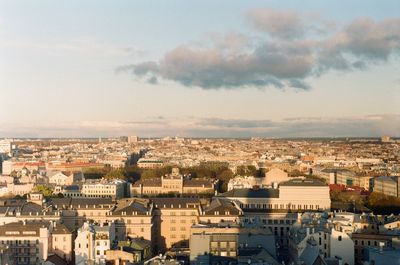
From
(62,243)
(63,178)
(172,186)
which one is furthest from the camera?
(63,178)

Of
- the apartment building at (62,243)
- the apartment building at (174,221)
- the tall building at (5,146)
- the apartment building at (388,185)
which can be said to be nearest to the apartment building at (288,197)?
the apartment building at (174,221)

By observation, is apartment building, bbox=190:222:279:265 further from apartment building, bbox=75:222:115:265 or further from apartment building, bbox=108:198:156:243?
apartment building, bbox=108:198:156:243

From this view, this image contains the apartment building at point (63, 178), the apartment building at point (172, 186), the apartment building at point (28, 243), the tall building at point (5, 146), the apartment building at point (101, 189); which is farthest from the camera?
the tall building at point (5, 146)

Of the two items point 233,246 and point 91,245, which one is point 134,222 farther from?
point 233,246

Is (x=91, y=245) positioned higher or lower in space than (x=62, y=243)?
higher

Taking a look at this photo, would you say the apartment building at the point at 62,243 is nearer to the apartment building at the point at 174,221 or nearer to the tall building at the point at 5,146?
the apartment building at the point at 174,221

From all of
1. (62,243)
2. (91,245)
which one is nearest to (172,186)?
(62,243)

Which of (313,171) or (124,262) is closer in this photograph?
(124,262)

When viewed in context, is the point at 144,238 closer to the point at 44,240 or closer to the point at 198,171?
the point at 44,240

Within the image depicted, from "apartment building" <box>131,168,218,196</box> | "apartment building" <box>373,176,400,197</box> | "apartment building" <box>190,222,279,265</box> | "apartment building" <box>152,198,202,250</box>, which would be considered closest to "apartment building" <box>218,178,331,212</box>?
"apartment building" <box>152,198,202,250</box>

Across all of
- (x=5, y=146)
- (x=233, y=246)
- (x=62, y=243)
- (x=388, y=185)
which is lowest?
(x=62, y=243)

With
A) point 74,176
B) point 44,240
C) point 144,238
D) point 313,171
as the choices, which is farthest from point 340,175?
point 44,240
